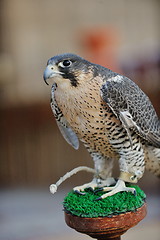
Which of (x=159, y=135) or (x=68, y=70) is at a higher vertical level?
(x=68, y=70)

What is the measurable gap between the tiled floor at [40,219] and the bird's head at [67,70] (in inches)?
85.1

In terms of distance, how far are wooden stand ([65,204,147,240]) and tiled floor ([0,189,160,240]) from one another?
6.58 feet

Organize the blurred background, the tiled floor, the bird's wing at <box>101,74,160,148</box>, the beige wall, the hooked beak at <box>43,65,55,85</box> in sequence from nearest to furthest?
the hooked beak at <box>43,65,55,85</box>, the bird's wing at <box>101,74,160,148</box>, the tiled floor, the blurred background, the beige wall

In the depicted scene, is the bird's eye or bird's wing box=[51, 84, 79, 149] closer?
the bird's eye

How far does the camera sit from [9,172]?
4117mm

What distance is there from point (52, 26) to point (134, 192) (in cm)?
375

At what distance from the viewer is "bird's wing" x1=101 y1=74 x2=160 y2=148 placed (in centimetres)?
114

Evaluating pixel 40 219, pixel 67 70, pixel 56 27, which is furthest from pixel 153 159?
pixel 56 27

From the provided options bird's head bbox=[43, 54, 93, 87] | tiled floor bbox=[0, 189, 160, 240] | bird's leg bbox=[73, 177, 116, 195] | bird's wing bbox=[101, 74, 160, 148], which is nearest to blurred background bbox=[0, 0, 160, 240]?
tiled floor bbox=[0, 189, 160, 240]

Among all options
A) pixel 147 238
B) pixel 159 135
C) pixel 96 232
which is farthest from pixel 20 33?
pixel 96 232

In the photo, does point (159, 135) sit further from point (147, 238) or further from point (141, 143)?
point (147, 238)

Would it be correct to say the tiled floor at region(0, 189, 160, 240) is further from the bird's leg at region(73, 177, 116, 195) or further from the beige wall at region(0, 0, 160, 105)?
the bird's leg at region(73, 177, 116, 195)

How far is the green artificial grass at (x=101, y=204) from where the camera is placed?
42.7 inches

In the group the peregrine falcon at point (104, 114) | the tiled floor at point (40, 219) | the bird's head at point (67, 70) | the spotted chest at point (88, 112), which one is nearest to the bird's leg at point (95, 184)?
the peregrine falcon at point (104, 114)
